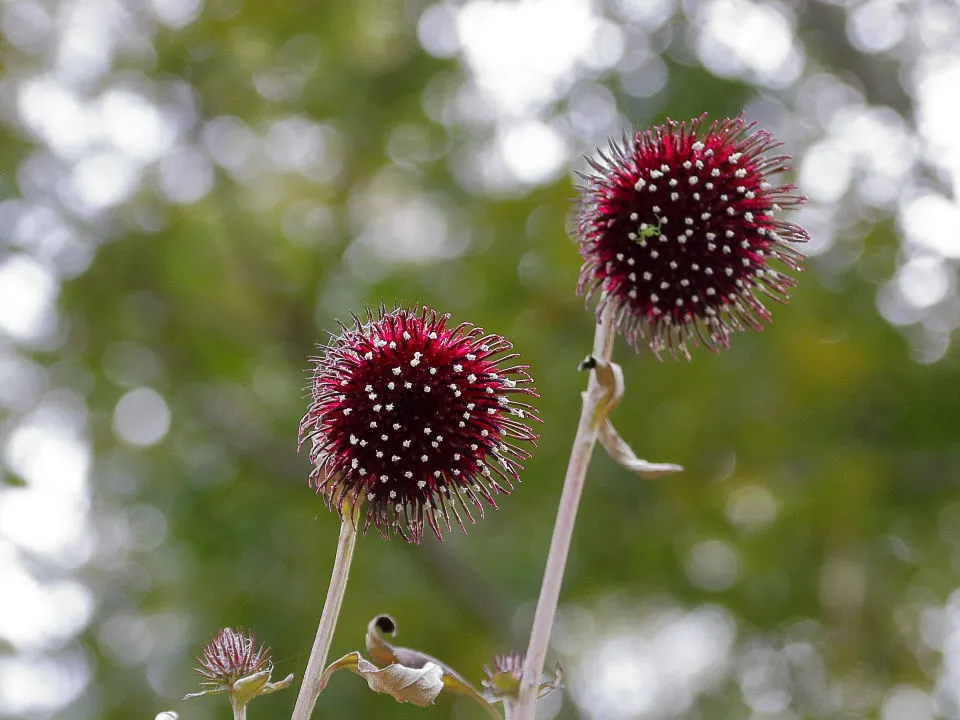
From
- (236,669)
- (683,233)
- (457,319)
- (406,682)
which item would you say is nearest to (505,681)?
(406,682)

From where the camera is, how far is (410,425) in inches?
54.9

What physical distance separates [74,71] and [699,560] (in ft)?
18.0

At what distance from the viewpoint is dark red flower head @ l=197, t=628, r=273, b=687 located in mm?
1251

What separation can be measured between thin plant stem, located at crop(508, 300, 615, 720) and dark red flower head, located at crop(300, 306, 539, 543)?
0.08 m

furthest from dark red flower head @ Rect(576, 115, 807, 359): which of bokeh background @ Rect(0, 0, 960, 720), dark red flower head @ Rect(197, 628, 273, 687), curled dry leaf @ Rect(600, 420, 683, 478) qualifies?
bokeh background @ Rect(0, 0, 960, 720)

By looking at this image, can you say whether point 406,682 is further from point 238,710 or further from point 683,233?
point 683,233

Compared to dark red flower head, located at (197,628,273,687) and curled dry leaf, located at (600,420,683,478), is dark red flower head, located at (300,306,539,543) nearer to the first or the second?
curled dry leaf, located at (600,420,683,478)

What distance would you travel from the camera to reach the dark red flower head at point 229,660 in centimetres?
125

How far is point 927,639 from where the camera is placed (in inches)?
331

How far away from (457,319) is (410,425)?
14.8 ft

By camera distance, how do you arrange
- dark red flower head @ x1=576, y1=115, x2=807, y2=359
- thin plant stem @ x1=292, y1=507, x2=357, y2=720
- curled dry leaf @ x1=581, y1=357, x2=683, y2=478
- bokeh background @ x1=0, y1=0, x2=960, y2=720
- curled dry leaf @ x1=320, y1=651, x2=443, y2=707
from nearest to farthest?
1. thin plant stem @ x1=292, y1=507, x2=357, y2=720
2. curled dry leaf @ x1=320, y1=651, x2=443, y2=707
3. curled dry leaf @ x1=581, y1=357, x2=683, y2=478
4. dark red flower head @ x1=576, y1=115, x2=807, y2=359
5. bokeh background @ x1=0, y1=0, x2=960, y2=720

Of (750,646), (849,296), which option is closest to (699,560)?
(750,646)

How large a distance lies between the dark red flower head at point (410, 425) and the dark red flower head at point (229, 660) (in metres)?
0.22

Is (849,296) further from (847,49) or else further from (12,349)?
(12,349)
